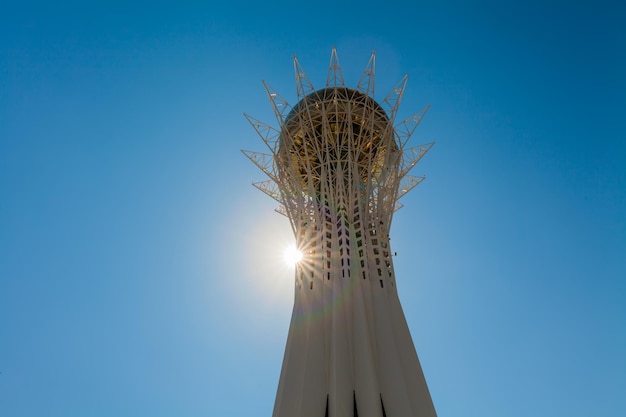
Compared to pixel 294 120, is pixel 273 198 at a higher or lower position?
lower

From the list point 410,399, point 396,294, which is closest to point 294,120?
point 396,294

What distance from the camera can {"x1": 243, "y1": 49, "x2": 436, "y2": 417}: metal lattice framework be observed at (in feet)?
69.8

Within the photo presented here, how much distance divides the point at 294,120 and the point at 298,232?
9.31m

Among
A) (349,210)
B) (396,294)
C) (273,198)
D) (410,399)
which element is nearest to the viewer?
(410,399)

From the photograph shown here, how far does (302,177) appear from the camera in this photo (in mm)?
32344

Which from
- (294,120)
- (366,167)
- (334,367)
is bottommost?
(334,367)

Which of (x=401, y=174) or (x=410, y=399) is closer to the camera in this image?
(x=410, y=399)

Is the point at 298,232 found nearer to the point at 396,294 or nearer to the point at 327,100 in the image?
the point at 396,294

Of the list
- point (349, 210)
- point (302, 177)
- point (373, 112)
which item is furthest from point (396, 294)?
point (373, 112)

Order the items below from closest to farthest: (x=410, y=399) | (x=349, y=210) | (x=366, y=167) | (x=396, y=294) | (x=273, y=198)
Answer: (x=410, y=399)
(x=396, y=294)
(x=349, y=210)
(x=366, y=167)
(x=273, y=198)

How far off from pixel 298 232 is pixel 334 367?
9.58 meters

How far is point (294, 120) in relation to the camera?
3294 cm

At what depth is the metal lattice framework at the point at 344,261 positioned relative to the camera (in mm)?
21266

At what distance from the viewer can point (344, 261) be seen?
25719mm
